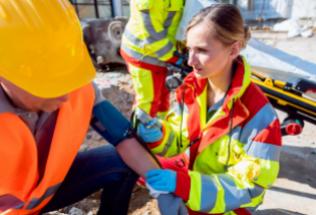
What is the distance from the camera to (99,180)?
1717 millimetres

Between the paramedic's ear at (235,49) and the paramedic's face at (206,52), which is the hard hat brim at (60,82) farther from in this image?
the paramedic's ear at (235,49)

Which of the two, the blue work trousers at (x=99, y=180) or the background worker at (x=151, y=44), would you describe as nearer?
the blue work trousers at (x=99, y=180)

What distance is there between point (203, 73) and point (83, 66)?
60 cm

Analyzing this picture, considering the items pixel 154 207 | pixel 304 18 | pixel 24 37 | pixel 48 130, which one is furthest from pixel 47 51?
pixel 304 18

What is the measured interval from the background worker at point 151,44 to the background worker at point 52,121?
1.18 meters

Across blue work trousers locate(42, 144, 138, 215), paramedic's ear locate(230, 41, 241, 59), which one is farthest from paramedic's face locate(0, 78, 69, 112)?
paramedic's ear locate(230, 41, 241, 59)

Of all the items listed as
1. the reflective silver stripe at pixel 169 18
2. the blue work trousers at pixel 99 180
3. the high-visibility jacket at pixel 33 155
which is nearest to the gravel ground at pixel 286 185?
the blue work trousers at pixel 99 180

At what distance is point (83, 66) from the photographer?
1.30 metres

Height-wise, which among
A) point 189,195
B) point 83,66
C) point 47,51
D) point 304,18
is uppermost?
point 47,51

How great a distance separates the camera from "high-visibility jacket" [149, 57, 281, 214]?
1557 mm

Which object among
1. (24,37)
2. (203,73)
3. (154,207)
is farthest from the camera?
(154,207)

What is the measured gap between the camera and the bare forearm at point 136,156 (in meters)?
1.64

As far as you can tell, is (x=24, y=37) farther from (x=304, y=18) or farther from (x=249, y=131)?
(x=304, y=18)

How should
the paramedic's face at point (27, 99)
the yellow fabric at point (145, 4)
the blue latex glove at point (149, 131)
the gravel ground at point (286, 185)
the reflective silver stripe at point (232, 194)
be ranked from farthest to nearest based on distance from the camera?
the yellow fabric at point (145, 4) → the gravel ground at point (286, 185) → the blue latex glove at point (149, 131) → the reflective silver stripe at point (232, 194) → the paramedic's face at point (27, 99)
